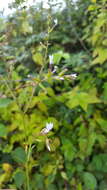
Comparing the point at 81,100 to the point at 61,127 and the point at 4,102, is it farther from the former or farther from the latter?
the point at 4,102

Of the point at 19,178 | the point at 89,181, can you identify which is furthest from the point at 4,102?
the point at 89,181

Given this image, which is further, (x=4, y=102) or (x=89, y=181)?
(x=89, y=181)

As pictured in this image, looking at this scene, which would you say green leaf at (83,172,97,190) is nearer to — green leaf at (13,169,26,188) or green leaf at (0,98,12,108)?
green leaf at (13,169,26,188)

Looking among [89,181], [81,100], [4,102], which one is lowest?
[89,181]

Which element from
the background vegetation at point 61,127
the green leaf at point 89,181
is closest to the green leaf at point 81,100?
the background vegetation at point 61,127

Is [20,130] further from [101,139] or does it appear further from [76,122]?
[101,139]

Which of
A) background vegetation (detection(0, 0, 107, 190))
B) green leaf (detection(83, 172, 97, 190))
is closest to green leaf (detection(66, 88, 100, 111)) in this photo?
background vegetation (detection(0, 0, 107, 190))
